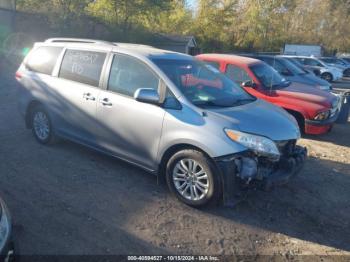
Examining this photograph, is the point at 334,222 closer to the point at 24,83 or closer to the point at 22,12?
the point at 24,83

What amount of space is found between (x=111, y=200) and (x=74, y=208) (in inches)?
17.9

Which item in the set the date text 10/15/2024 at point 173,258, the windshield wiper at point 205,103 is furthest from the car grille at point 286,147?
the date text 10/15/2024 at point 173,258

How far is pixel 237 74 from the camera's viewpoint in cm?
830

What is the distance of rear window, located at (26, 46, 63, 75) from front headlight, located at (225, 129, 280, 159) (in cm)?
334

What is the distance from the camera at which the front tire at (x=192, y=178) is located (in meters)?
4.09

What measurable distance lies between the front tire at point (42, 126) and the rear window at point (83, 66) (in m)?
0.79

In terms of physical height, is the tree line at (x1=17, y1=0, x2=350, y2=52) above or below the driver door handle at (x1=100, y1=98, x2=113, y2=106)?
above

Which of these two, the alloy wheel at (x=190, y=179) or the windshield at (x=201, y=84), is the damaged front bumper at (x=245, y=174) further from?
the windshield at (x=201, y=84)

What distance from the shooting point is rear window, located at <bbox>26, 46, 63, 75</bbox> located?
5.88 metres

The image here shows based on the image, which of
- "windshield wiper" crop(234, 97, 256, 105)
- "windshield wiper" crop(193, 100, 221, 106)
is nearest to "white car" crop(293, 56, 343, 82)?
"windshield wiper" crop(234, 97, 256, 105)

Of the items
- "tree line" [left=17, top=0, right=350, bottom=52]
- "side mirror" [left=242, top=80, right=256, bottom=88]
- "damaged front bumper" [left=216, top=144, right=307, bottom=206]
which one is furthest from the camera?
"tree line" [left=17, top=0, right=350, bottom=52]

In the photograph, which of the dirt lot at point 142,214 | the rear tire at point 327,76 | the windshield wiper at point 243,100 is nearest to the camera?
the dirt lot at point 142,214

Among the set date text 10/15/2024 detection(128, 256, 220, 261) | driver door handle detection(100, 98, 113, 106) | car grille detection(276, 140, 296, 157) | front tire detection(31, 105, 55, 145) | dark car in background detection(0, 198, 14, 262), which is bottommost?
date text 10/15/2024 detection(128, 256, 220, 261)

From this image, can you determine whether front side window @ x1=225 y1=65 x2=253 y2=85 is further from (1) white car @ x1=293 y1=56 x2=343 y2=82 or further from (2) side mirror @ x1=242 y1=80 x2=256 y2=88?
(1) white car @ x1=293 y1=56 x2=343 y2=82
